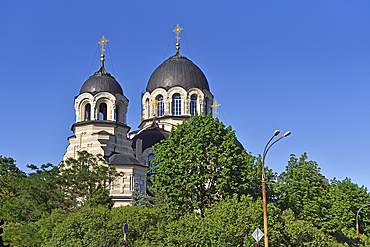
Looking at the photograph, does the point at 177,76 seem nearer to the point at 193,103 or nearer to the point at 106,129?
the point at 193,103

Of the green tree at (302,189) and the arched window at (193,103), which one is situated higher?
the arched window at (193,103)

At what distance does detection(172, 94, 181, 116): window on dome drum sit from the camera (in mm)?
56875

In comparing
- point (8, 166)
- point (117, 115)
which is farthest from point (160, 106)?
point (8, 166)

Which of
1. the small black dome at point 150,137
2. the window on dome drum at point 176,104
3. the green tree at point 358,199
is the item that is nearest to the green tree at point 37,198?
the small black dome at point 150,137

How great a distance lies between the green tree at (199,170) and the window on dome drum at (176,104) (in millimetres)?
25289

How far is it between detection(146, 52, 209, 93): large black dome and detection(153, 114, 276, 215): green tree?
85.7 ft

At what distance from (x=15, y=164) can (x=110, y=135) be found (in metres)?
22.9

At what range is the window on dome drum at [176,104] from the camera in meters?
56.9

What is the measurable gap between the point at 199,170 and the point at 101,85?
17.7m

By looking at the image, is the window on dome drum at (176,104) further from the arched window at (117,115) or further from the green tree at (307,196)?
the green tree at (307,196)

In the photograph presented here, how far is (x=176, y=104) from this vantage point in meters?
57.1

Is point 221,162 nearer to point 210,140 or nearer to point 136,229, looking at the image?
point 210,140

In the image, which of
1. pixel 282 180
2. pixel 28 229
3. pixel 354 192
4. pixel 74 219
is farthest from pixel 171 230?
pixel 354 192

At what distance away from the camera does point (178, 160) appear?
30219 mm
